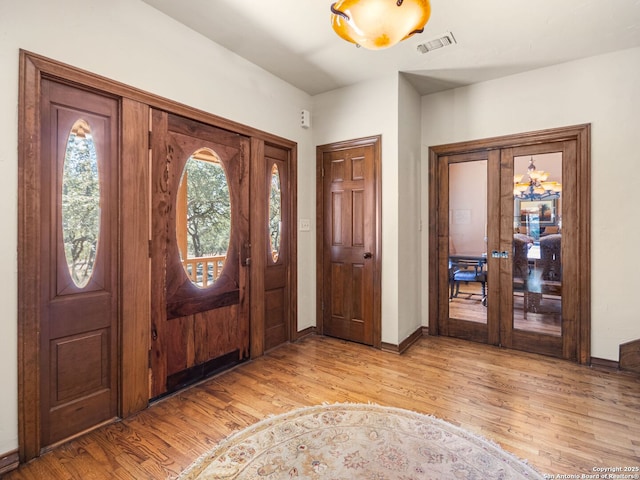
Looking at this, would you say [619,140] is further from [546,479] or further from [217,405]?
[217,405]

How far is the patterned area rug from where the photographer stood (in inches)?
A: 66.9

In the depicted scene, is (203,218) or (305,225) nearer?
(203,218)

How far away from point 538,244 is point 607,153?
102cm

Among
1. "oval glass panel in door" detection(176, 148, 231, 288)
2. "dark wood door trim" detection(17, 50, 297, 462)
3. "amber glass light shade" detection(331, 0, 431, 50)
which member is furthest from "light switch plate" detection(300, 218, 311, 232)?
"amber glass light shade" detection(331, 0, 431, 50)

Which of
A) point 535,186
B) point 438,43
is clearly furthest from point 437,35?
point 535,186

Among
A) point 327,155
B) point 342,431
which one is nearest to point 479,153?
point 327,155

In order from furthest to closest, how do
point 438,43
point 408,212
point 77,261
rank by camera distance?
point 408,212 < point 438,43 < point 77,261

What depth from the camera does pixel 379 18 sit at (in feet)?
5.26

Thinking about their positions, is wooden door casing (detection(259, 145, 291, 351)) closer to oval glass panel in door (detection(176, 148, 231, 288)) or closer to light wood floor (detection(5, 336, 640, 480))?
light wood floor (detection(5, 336, 640, 480))

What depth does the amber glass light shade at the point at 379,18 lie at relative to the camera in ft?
5.14

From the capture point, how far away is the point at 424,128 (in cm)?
395

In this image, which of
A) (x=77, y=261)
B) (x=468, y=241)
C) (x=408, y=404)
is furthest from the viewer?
(x=468, y=241)

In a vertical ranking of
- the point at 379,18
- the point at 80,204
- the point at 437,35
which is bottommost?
the point at 80,204

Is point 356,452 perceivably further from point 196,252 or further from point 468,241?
point 468,241
